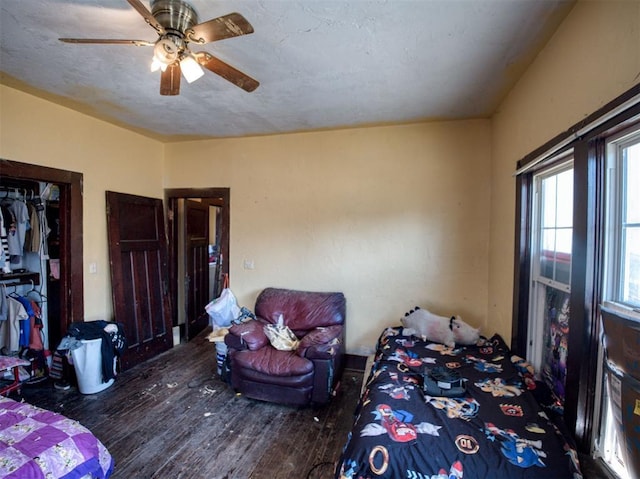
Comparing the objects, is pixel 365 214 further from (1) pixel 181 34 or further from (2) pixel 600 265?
(1) pixel 181 34

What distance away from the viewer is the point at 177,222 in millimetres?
4027

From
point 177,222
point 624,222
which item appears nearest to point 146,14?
point 624,222

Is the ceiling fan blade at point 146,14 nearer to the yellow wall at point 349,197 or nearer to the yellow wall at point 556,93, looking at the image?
the yellow wall at point 556,93

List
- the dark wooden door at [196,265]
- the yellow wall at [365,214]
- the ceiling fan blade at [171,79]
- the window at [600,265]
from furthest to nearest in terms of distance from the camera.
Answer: the dark wooden door at [196,265] → the yellow wall at [365,214] → the ceiling fan blade at [171,79] → the window at [600,265]

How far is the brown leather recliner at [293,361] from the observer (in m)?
2.48

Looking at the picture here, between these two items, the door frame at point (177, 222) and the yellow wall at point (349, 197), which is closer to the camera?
the yellow wall at point (349, 197)

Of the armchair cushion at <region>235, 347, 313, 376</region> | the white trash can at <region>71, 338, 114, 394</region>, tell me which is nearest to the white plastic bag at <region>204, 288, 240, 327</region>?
the armchair cushion at <region>235, 347, 313, 376</region>

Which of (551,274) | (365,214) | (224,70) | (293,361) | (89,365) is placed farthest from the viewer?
(365,214)

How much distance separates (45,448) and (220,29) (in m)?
2.07

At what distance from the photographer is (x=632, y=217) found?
3.85 feet

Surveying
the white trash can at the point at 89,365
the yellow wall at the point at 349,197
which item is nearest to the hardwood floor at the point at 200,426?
the white trash can at the point at 89,365

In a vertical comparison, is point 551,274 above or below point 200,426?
above

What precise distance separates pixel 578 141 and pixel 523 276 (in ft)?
3.57

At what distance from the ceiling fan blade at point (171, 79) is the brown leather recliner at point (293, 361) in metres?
2.03
